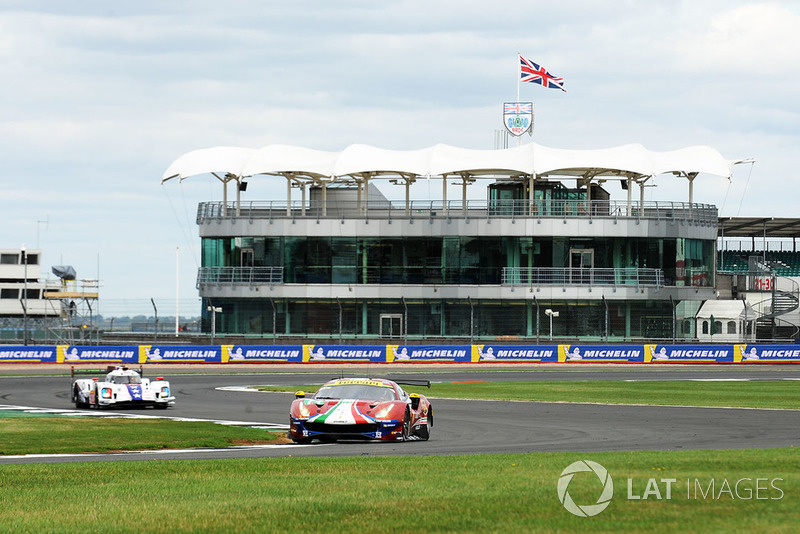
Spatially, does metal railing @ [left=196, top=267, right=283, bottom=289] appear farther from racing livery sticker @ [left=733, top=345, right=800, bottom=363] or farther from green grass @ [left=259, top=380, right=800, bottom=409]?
green grass @ [left=259, top=380, right=800, bottom=409]

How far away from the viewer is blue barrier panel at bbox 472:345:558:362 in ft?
197

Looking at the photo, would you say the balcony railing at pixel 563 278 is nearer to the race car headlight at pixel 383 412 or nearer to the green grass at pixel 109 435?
the green grass at pixel 109 435

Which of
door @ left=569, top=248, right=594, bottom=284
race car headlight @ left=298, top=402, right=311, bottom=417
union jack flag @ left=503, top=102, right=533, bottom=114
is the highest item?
union jack flag @ left=503, top=102, right=533, bottom=114

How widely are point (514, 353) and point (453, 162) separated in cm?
1599

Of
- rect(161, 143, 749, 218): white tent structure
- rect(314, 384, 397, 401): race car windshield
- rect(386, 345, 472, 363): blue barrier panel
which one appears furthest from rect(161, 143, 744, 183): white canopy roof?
rect(314, 384, 397, 401): race car windshield

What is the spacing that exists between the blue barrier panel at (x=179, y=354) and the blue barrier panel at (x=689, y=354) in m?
23.5

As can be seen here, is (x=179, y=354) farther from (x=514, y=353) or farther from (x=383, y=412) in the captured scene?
(x=383, y=412)

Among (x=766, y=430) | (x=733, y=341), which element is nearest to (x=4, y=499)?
(x=766, y=430)

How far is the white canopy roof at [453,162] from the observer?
70250mm

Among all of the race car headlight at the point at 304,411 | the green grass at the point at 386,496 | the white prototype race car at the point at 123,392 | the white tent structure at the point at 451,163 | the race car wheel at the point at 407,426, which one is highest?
the white tent structure at the point at 451,163

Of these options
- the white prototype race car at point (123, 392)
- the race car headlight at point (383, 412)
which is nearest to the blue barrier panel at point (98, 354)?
the white prototype race car at point (123, 392)

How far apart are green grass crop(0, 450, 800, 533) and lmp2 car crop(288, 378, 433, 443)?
4375mm

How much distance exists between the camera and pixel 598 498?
10.7 m

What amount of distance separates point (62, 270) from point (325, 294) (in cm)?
4580
